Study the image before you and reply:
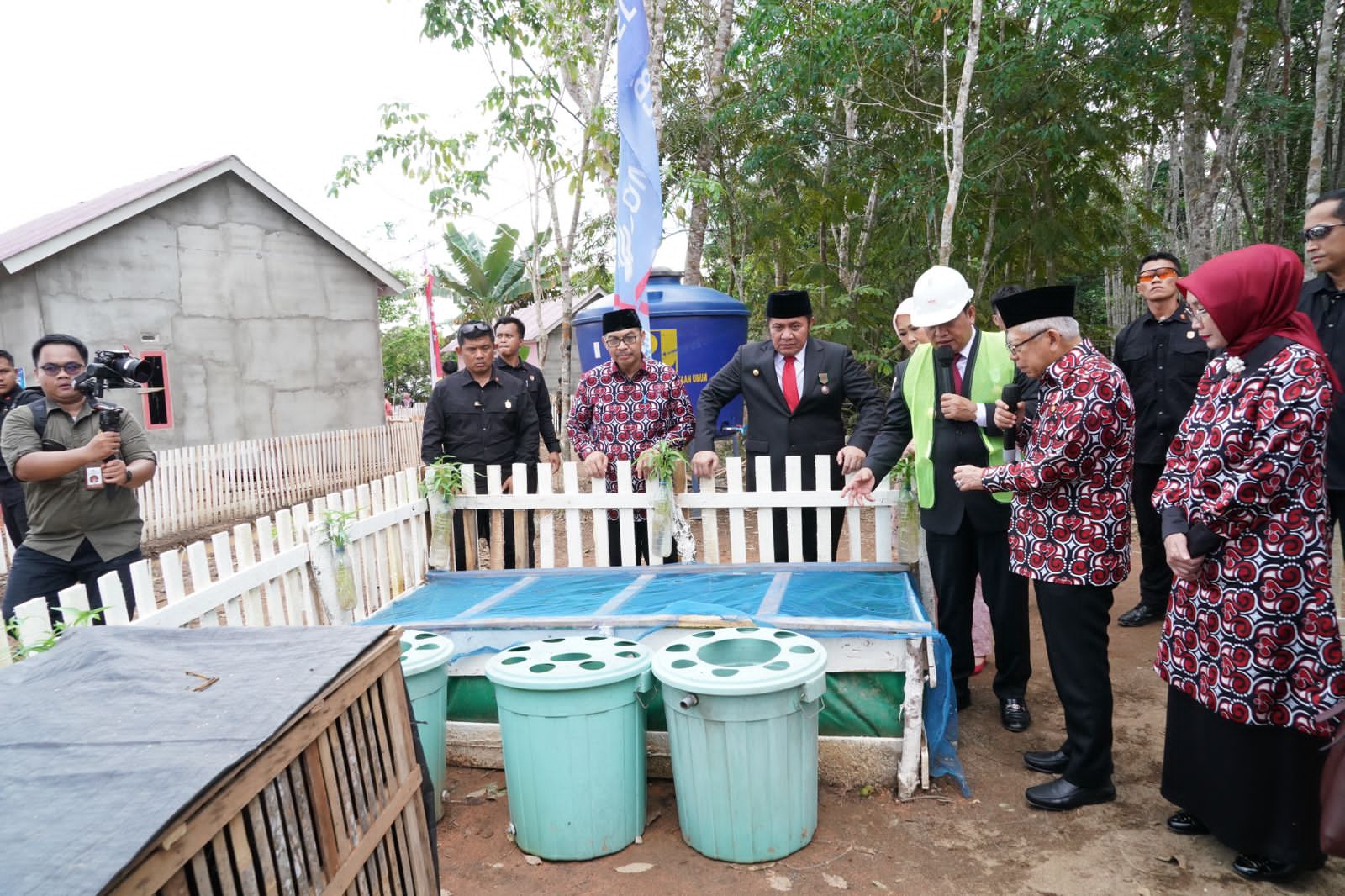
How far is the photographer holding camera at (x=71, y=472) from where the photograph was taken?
12.8ft

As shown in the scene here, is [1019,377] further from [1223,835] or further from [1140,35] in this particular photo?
[1140,35]

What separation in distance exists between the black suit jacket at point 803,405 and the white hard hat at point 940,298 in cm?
98

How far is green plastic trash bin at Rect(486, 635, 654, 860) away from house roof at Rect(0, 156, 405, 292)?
12018 millimetres

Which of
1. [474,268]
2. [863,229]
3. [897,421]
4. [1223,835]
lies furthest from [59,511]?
[474,268]

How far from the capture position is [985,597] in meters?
3.94

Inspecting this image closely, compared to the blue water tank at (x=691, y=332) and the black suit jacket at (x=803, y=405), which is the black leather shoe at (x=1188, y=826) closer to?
the black suit jacket at (x=803, y=405)

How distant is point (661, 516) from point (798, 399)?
1.04 metres

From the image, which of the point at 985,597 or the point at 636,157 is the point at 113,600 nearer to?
the point at 985,597

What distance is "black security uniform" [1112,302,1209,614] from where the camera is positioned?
479 cm

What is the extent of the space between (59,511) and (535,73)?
707cm

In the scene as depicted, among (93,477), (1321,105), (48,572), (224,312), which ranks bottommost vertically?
(48,572)

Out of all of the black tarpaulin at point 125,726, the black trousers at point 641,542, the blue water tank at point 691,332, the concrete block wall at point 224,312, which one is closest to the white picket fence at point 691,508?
the black trousers at point 641,542

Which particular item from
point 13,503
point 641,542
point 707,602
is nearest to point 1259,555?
point 707,602

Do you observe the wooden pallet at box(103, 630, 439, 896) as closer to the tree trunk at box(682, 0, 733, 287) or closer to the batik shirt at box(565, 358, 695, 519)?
the batik shirt at box(565, 358, 695, 519)
